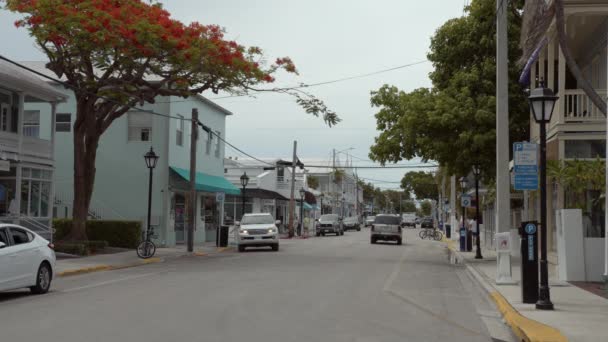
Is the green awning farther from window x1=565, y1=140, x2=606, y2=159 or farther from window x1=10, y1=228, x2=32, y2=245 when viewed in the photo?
window x1=10, y1=228, x2=32, y2=245

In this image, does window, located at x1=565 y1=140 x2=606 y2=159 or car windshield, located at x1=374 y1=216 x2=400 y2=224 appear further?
car windshield, located at x1=374 y1=216 x2=400 y2=224

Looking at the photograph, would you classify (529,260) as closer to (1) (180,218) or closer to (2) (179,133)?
(2) (179,133)

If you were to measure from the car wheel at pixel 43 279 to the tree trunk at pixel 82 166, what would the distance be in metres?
12.0

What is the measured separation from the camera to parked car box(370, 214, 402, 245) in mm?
41188

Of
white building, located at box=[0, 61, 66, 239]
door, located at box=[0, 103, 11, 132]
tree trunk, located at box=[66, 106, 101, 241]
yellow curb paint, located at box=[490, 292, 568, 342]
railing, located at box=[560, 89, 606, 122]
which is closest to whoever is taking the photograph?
yellow curb paint, located at box=[490, 292, 568, 342]

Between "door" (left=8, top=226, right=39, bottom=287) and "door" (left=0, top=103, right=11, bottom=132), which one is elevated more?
"door" (left=0, top=103, right=11, bottom=132)

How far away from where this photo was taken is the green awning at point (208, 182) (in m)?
35.4

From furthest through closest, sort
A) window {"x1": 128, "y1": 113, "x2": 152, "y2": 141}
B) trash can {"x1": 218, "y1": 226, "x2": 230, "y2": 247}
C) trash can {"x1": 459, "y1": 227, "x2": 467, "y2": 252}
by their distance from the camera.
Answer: window {"x1": 128, "y1": 113, "x2": 152, "y2": 141}
trash can {"x1": 218, "y1": 226, "x2": 230, "y2": 247}
trash can {"x1": 459, "y1": 227, "x2": 467, "y2": 252}

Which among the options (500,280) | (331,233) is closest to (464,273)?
(500,280)

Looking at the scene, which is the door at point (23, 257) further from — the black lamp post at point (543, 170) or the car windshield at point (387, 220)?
the car windshield at point (387, 220)

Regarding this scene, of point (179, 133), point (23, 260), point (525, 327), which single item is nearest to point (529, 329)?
point (525, 327)

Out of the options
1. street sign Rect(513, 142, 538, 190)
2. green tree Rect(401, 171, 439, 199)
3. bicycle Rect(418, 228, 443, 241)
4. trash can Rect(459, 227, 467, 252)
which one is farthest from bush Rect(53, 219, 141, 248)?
green tree Rect(401, 171, 439, 199)

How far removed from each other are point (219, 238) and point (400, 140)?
11946mm

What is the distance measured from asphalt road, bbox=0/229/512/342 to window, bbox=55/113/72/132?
662 inches
